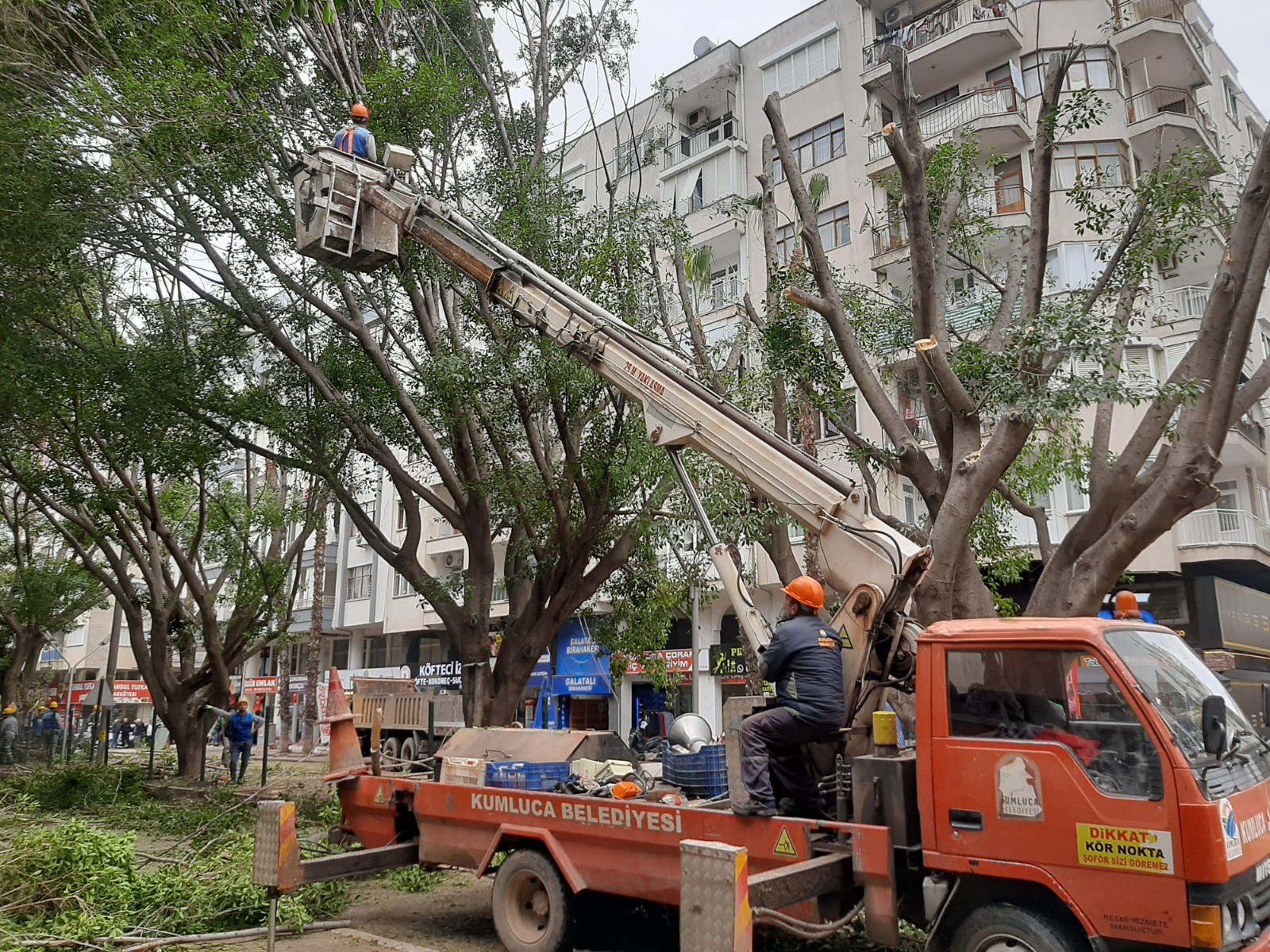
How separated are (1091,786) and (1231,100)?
1150 inches

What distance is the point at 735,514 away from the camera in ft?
40.2

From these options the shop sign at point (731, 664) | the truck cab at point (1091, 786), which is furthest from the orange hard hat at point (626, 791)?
the shop sign at point (731, 664)

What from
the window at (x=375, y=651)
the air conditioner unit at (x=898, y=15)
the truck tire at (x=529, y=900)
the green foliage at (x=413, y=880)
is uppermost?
the air conditioner unit at (x=898, y=15)

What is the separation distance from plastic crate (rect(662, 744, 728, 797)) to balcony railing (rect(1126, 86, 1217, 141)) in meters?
22.0

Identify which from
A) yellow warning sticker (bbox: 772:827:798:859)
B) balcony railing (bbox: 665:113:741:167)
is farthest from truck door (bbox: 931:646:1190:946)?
balcony railing (bbox: 665:113:741:167)

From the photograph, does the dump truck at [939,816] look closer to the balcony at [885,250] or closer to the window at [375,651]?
the balcony at [885,250]

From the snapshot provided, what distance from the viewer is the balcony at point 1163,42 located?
23156 mm

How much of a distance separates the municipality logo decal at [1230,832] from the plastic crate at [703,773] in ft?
11.9

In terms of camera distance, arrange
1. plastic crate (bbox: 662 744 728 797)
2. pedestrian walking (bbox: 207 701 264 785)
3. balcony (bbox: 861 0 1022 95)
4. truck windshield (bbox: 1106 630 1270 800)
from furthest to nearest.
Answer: balcony (bbox: 861 0 1022 95) < pedestrian walking (bbox: 207 701 264 785) < plastic crate (bbox: 662 744 728 797) < truck windshield (bbox: 1106 630 1270 800)

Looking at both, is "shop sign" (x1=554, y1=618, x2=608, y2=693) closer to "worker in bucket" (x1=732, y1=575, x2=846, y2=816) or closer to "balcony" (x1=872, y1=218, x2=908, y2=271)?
"balcony" (x1=872, y1=218, x2=908, y2=271)

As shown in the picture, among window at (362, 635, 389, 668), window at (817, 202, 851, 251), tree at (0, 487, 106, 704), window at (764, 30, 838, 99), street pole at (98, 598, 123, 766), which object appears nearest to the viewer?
street pole at (98, 598, 123, 766)

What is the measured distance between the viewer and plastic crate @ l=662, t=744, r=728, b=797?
7.60m

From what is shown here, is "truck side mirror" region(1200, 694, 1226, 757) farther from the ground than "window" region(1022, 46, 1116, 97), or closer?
closer

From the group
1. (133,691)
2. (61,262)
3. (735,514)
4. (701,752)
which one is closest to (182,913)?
(701,752)
